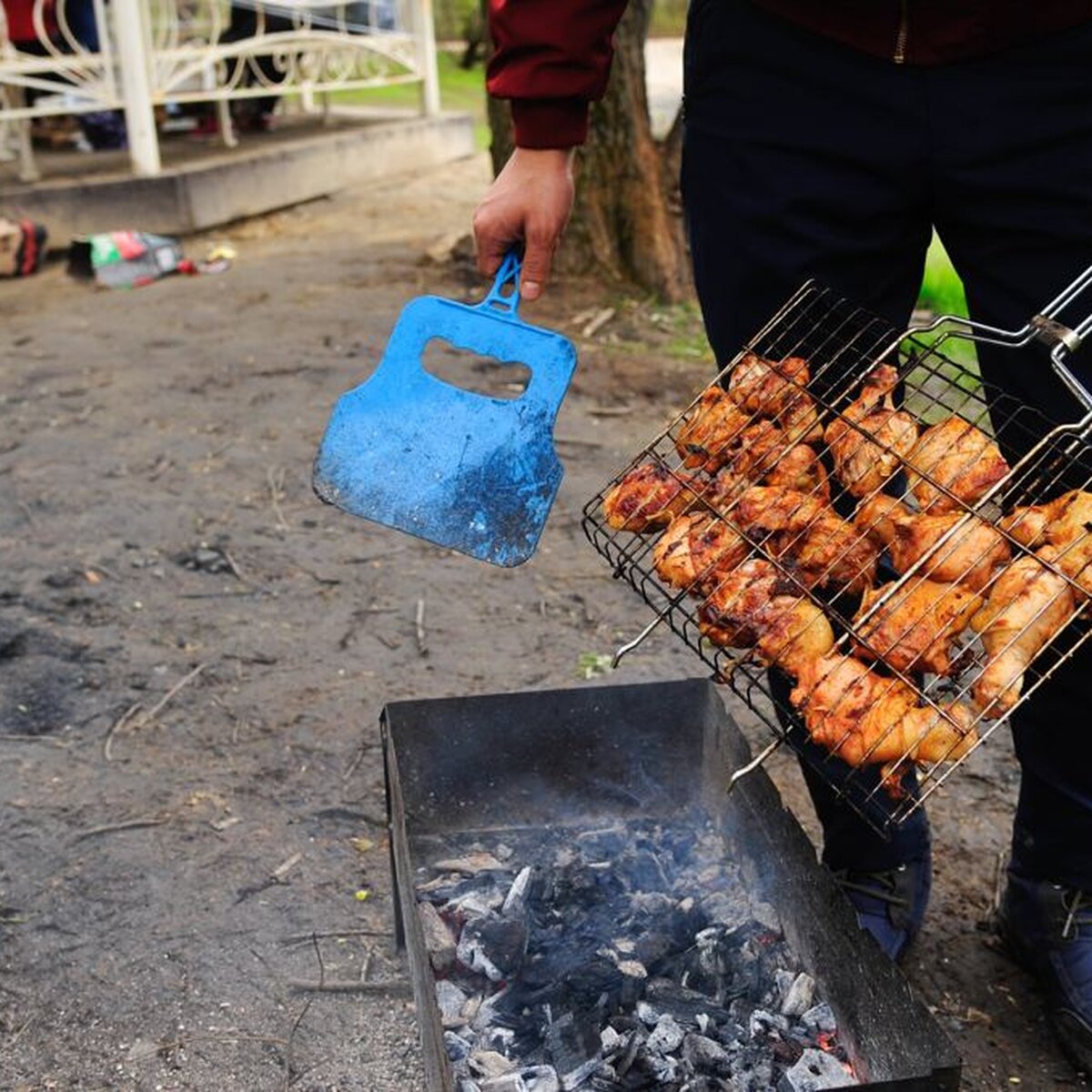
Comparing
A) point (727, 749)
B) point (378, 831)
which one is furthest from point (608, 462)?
point (727, 749)

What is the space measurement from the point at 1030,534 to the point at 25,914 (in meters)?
2.48

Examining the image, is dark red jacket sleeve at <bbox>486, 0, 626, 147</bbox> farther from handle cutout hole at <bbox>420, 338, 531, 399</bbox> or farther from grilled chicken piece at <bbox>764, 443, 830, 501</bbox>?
handle cutout hole at <bbox>420, 338, 531, 399</bbox>

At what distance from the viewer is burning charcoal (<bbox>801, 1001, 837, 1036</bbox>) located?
101 inches

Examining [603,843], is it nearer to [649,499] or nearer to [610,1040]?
[610,1040]

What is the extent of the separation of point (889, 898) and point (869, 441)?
1.26 m

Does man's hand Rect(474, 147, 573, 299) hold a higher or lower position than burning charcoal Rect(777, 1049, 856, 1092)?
higher

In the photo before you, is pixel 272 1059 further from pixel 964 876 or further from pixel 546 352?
pixel 964 876

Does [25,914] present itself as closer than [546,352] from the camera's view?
No

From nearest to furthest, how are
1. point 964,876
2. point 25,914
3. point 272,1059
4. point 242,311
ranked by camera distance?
point 272,1059
point 25,914
point 964,876
point 242,311

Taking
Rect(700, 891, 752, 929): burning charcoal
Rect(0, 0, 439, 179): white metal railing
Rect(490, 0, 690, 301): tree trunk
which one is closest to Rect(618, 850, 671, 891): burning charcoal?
Rect(700, 891, 752, 929): burning charcoal

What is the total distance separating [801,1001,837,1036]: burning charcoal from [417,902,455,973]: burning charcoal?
725mm

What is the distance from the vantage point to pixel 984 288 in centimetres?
255

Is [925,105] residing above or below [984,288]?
above

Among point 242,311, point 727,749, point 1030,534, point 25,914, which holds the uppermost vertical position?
point 1030,534
